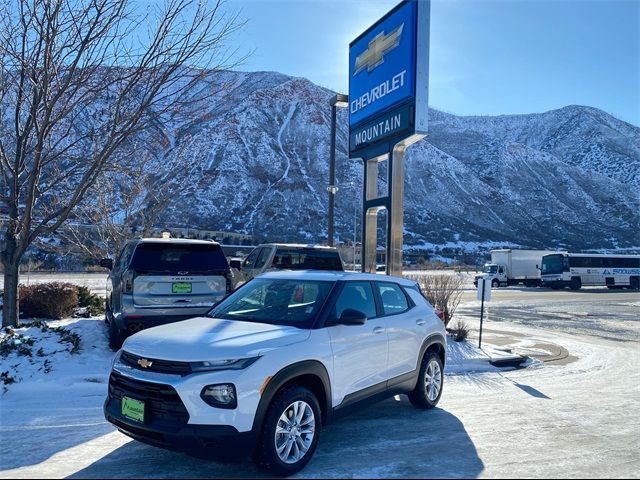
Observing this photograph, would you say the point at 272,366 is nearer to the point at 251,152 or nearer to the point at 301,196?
the point at 301,196

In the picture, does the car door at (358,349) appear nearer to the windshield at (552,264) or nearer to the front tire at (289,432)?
the front tire at (289,432)

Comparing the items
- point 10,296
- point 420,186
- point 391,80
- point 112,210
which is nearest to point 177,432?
point 10,296

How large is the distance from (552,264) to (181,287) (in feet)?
126

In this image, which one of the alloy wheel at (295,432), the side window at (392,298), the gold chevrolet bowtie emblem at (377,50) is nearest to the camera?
the alloy wheel at (295,432)

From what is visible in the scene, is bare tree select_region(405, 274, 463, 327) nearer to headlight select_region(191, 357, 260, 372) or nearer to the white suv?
the white suv

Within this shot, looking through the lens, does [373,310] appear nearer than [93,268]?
Yes

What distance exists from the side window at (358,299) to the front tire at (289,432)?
1029mm

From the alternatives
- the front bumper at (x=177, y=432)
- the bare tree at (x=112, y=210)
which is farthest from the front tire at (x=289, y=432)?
the bare tree at (x=112, y=210)

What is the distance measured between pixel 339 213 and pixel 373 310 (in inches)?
3438

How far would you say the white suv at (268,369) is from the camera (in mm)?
4051

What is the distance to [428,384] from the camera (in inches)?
258

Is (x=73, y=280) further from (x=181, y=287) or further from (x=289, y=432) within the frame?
(x=289, y=432)

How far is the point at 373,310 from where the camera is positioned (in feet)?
18.9

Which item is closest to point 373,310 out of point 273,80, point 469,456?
point 469,456
